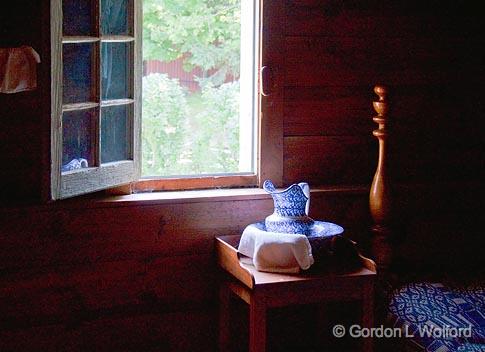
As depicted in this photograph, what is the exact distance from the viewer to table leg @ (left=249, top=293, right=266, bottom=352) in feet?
9.04

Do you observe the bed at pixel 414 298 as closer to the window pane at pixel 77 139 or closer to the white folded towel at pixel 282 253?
the white folded towel at pixel 282 253

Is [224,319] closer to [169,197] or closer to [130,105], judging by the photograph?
[169,197]

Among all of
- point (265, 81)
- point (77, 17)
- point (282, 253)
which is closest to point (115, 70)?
point (77, 17)

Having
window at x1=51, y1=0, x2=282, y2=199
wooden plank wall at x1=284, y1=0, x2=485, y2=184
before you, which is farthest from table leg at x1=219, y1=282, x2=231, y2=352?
wooden plank wall at x1=284, y1=0, x2=485, y2=184

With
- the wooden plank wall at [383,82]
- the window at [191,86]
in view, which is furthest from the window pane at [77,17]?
the wooden plank wall at [383,82]

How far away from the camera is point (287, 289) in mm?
2785

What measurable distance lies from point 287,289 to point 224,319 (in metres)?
0.52

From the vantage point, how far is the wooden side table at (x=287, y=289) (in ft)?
9.05

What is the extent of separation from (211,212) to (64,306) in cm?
68

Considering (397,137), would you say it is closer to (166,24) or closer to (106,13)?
(166,24)

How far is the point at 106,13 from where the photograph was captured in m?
2.88

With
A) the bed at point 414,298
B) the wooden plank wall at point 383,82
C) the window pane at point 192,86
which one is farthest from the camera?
the window pane at point 192,86

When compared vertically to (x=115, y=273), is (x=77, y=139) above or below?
above

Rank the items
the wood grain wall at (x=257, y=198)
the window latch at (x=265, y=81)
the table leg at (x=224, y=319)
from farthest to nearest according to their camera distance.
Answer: the window latch at (x=265, y=81) < the table leg at (x=224, y=319) < the wood grain wall at (x=257, y=198)
